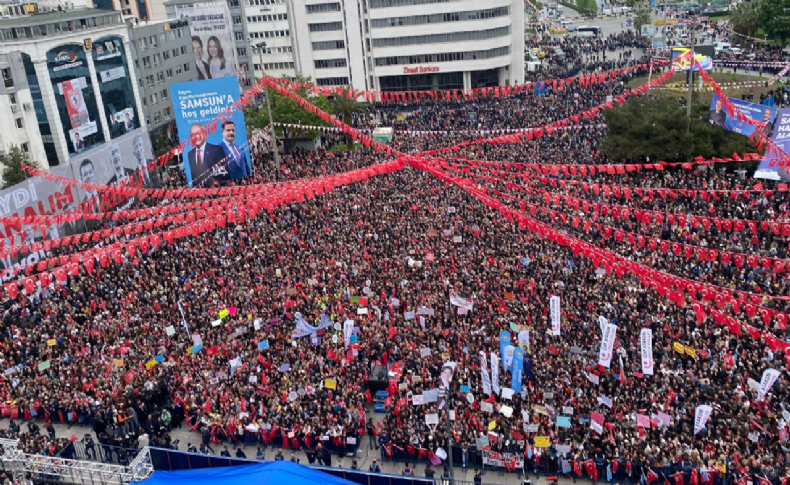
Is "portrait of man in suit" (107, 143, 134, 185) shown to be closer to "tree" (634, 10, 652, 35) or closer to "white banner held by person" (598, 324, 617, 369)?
"white banner held by person" (598, 324, 617, 369)

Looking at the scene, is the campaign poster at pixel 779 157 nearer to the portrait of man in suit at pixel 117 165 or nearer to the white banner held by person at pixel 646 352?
the white banner held by person at pixel 646 352

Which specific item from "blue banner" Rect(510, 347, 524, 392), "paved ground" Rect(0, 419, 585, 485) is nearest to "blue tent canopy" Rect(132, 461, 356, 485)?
"paved ground" Rect(0, 419, 585, 485)

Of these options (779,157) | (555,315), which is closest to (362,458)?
(555,315)

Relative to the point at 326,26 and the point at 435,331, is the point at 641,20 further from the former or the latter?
the point at 435,331

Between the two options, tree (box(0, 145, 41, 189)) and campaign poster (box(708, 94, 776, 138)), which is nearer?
campaign poster (box(708, 94, 776, 138))

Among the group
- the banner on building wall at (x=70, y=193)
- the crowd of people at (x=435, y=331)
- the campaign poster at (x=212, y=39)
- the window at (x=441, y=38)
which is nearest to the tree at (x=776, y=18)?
the window at (x=441, y=38)

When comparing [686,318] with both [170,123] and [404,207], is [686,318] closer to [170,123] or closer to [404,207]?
[404,207]

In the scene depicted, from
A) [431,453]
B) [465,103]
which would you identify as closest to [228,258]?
[431,453]
